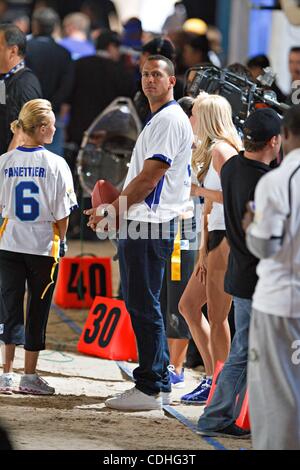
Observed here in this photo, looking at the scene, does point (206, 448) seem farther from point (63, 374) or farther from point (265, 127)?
point (63, 374)

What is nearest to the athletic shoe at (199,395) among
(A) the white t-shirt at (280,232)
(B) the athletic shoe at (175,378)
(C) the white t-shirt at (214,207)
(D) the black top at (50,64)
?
(B) the athletic shoe at (175,378)

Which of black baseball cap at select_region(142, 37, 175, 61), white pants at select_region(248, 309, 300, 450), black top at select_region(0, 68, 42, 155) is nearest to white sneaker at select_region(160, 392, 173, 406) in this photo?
white pants at select_region(248, 309, 300, 450)

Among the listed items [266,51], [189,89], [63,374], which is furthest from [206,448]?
[266,51]

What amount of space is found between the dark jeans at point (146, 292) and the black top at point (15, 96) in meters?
2.02

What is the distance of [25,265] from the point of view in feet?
24.6

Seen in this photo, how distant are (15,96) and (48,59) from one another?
4.57m

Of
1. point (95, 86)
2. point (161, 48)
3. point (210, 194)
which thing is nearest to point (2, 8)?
point (95, 86)

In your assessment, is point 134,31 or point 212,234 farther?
point 134,31

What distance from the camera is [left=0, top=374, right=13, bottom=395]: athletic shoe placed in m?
7.55

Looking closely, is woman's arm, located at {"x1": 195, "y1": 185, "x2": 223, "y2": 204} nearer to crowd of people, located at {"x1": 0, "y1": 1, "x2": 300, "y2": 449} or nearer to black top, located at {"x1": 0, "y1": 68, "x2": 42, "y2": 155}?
crowd of people, located at {"x1": 0, "y1": 1, "x2": 300, "y2": 449}

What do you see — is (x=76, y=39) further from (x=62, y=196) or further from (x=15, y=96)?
(x=62, y=196)

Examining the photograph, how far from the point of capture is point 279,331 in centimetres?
547

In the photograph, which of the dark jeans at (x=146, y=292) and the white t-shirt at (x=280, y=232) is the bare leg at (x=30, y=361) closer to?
the dark jeans at (x=146, y=292)

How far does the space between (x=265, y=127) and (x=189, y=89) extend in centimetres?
223
